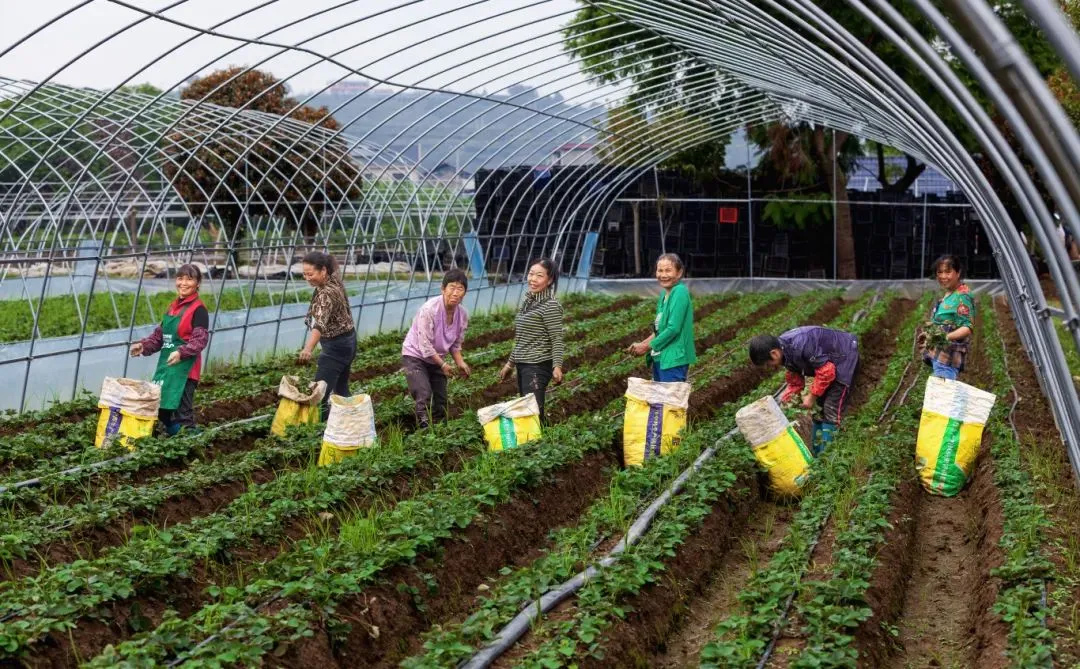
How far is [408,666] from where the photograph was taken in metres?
4.56

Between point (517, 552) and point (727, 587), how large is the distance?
3.93ft

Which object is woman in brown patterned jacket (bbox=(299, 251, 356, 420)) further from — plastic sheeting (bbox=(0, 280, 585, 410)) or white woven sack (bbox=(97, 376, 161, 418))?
plastic sheeting (bbox=(0, 280, 585, 410))

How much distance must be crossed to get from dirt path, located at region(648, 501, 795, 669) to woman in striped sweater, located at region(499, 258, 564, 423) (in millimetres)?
1943

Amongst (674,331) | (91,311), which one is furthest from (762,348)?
(91,311)

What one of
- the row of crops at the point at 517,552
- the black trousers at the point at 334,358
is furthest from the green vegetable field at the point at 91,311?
the row of crops at the point at 517,552

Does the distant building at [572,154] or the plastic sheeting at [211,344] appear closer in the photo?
the plastic sheeting at [211,344]

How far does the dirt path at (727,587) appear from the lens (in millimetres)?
5535

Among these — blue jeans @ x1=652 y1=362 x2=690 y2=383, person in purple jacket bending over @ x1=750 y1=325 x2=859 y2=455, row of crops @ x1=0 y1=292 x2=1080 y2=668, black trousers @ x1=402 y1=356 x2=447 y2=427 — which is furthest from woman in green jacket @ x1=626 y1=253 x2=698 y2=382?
black trousers @ x1=402 y1=356 x2=447 y2=427

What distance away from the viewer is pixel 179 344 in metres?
8.85

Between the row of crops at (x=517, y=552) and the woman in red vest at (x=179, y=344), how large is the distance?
1.26 ft

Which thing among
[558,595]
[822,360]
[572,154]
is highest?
[572,154]

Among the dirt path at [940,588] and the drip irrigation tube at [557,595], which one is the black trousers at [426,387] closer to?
the drip irrigation tube at [557,595]

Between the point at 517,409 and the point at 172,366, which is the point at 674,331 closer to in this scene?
the point at 517,409

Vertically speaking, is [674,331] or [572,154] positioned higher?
[572,154]
